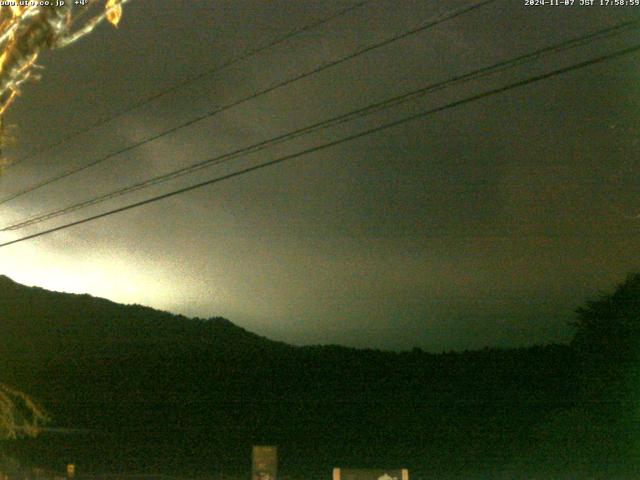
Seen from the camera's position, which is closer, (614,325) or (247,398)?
(614,325)

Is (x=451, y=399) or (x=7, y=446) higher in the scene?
(x=451, y=399)

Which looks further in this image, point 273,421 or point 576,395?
point 273,421

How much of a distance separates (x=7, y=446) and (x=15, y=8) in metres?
34.6

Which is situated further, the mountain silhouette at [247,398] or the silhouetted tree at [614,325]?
the mountain silhouette at [247,398]

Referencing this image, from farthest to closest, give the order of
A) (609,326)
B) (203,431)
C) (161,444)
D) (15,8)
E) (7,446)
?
(203,431)
(161,444)
(7,446)
(609,326)
(15,8)

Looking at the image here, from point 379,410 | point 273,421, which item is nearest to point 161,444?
point 273,421

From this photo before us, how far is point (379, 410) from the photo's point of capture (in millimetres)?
46781

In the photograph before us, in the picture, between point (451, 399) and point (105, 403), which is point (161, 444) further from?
point (451, 399)

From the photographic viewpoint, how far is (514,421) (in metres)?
36.7

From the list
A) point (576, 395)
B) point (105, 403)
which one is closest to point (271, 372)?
point (105, 403)

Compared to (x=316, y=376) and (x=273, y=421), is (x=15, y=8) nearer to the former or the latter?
(x=273, y=421)

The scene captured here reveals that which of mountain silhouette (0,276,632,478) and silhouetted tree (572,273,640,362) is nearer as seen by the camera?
silhouetted tree (572,273,640,362)

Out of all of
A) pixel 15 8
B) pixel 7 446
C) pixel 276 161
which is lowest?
pixel 7 446

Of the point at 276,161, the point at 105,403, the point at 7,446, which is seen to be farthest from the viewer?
the point at 105,403
